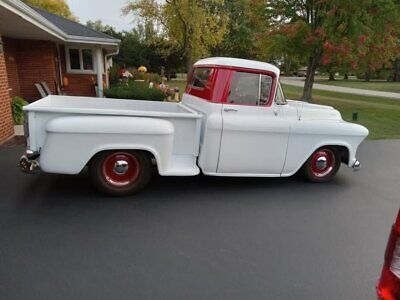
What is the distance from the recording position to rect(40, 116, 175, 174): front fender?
3789mm

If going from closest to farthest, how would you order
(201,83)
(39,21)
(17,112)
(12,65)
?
(201,83) → (39,21) → (17,112) → (12,65)

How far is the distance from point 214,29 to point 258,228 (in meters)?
25.5

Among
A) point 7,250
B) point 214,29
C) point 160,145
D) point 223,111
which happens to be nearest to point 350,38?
point 223,111

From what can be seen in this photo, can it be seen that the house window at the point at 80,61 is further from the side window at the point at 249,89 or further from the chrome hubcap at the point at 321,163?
the chrome hubcap at the point at 321,163

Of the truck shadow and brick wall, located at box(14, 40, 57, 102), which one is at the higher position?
brick wall, located at box(14, 40, 57, 102)

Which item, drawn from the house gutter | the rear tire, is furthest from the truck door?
the house gutter

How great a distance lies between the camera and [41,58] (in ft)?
38.9

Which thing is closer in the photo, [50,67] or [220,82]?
[220,82]

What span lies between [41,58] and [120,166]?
9759mm

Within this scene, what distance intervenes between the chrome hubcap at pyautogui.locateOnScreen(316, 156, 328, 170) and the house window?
12245 mm

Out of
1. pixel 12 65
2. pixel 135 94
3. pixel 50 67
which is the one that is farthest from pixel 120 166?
pixel 50 67

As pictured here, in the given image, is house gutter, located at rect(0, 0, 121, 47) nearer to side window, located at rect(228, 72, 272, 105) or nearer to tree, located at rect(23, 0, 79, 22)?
side window, located at rect(228, 72, 272, 105)

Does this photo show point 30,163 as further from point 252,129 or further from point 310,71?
point 310,71

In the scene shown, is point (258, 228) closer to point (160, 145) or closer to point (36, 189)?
point (160, 145)
